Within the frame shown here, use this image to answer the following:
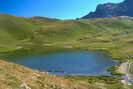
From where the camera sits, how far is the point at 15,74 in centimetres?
3397

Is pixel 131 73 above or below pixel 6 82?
below

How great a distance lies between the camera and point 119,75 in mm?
101812

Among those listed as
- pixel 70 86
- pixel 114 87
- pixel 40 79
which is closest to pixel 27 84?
pixel 40 79

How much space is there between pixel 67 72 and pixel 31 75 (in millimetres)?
75347

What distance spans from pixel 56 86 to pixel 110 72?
3057 inches

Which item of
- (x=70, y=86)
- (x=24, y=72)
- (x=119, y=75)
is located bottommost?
(x=119, y=75)

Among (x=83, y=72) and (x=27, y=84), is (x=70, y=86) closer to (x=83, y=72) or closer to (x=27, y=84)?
(x=27, y=84)

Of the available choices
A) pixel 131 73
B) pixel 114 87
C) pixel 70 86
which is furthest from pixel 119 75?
pixel 70 86

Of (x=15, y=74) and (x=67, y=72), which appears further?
(x=67, y=72)

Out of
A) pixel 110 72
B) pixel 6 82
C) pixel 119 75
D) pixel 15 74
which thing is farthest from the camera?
pixel 110 72

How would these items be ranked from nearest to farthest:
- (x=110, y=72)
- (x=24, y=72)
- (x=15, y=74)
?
(x=15, y=74)
(x=24, y=72)
(x=110, y=72)

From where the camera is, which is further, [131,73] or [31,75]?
[131,73]

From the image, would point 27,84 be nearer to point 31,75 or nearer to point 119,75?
point 31,75

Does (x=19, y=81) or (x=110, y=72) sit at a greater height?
(x=19, y=81)
